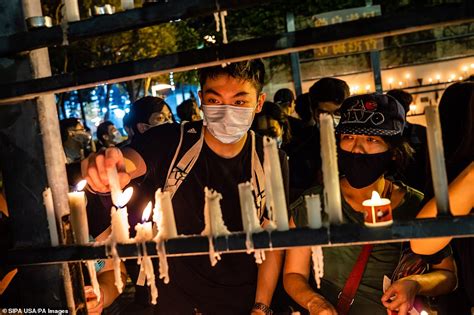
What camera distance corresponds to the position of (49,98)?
5.81ft

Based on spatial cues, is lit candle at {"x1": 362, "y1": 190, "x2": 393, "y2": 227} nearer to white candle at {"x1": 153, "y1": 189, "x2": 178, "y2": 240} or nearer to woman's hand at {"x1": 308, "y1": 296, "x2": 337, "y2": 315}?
white candle at {"x1": 153, "y1": 189, "x2": 178, "y2": 240}

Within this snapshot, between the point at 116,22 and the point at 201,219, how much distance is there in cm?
149

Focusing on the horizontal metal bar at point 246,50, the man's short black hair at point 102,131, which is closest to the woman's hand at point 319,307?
the horizontal metal bar at point 246,50

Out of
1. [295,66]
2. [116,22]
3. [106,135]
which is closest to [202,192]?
[116,22]

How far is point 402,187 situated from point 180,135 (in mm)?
1256

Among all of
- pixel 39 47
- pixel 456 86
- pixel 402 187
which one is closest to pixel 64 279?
pixel 39 47

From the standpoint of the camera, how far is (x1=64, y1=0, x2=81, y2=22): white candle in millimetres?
1651

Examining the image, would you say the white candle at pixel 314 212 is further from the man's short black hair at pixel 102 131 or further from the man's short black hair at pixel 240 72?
the man's short black hair at pixel 102 131

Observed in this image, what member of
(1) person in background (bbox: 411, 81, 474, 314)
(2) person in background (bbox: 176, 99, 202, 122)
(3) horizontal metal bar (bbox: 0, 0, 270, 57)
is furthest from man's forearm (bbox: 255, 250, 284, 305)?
(2) person in background (bbox: 176, 99, 202, 122)

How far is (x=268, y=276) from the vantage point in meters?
2.89

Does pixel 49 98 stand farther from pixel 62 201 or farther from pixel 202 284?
pixel 202 284

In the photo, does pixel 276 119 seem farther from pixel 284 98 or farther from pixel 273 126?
pixel 284 98

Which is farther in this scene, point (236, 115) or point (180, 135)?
point (180, 135)

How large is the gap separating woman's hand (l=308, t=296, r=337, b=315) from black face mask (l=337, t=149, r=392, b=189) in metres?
0.66
